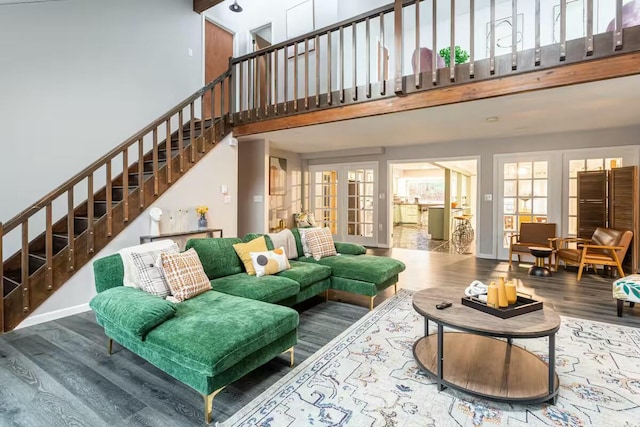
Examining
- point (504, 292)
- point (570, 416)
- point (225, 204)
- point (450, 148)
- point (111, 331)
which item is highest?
point (450, 148)

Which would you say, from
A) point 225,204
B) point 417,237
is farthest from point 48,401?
point 417,237

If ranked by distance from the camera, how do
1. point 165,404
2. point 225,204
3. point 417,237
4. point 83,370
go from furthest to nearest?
1. point 417,237
2. point 225,204
3. point 83,370
4. point 165,404

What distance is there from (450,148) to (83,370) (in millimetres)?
6386

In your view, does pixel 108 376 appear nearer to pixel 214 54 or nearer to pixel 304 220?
pixel 304 220

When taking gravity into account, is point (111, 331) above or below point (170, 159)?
below

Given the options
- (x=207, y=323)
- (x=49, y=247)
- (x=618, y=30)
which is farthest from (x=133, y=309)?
(x=618, y=30)

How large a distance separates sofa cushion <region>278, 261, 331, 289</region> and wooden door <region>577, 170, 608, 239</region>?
4418mm

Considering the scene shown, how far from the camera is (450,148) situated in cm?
639

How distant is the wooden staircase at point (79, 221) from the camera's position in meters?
3.00

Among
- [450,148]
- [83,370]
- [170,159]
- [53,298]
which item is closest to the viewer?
[83,370]

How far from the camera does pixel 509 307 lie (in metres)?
2.04

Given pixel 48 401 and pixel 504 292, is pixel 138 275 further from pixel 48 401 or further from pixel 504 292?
pixel 504 292

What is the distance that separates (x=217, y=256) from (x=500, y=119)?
413 cm

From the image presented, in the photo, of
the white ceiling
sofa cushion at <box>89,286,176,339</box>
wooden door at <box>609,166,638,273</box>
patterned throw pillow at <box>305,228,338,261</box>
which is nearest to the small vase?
patterned throw pillow at <box>305,228,338,261</box>
